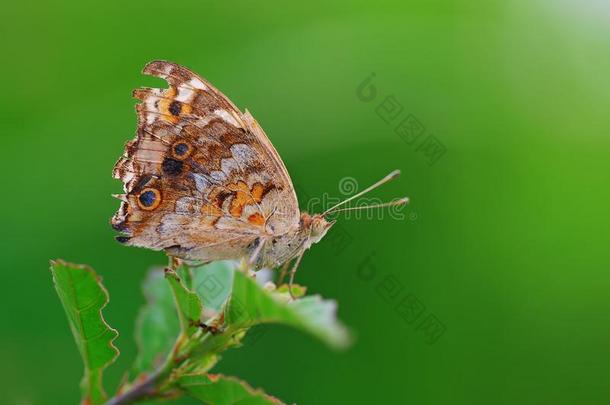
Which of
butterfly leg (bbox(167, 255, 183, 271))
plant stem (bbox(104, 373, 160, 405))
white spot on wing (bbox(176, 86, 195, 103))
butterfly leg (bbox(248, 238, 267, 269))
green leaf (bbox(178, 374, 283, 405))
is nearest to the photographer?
green leaf (bbox(178, 374, 283, 405))

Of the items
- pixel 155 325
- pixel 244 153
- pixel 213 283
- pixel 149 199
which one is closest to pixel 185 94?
pixel 244 153

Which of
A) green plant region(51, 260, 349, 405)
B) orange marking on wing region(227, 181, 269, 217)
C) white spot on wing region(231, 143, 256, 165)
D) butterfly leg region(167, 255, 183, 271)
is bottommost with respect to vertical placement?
green plant region(51, 260, 349, 405)

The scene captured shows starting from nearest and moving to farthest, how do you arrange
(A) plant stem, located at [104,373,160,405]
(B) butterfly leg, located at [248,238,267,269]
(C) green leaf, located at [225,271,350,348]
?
(C) green leaf, located at [225,271,350,348] → (A) plant stem, located at [104,373,160,405] → (B) butterfly leg, located at [248,238,267,269]

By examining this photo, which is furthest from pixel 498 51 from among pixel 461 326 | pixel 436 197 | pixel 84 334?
pixel 84 334

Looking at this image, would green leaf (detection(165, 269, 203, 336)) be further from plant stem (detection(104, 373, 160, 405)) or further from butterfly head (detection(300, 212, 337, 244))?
butterfly head (detection(300, 212, 337, 244))

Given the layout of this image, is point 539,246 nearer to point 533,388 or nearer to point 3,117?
point 533,388

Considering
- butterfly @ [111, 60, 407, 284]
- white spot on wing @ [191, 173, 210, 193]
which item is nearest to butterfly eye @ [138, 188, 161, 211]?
butterfly @ [111, 60, 407, 284]
